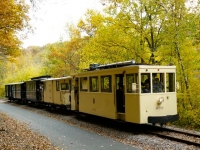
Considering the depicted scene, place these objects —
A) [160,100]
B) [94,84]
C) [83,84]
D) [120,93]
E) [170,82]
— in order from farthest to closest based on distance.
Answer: [83,84] < [94,84] < [120,93] < [170,82] < [160,100]

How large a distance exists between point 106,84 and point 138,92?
2439 mm

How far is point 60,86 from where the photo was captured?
65.8ft

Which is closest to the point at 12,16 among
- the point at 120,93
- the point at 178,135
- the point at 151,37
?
the point at 120,93

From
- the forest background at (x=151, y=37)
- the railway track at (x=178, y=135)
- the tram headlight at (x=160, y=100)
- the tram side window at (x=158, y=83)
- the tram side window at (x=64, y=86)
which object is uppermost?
the forest background at (x=151, y=37)

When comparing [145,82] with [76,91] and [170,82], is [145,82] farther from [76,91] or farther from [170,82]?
[76,91]

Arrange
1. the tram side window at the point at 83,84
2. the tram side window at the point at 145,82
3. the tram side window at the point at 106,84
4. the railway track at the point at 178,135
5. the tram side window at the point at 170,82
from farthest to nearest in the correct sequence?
the tram side window at the point at 83,84, the tram side window at the point at 106,84, the tram side window at the point at 170,82, the tram side window at the point at 145,82, the railway track at the point at 178,135

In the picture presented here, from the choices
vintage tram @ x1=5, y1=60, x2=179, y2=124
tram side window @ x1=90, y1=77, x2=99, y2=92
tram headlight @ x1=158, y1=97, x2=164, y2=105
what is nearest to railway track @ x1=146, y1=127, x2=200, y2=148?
vintage tram @ x1=5, y1=60, x2=179, y2=124

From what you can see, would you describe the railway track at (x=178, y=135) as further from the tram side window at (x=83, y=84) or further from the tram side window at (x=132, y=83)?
the tram side window at (x=83, y=84)

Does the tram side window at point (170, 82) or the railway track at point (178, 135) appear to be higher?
the tram side window at point (170, 82)

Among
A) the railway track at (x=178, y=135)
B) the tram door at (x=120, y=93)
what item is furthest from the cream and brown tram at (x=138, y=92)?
the railway track at (x=178, y=135)

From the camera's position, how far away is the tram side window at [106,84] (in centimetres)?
1209

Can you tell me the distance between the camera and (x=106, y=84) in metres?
12.4

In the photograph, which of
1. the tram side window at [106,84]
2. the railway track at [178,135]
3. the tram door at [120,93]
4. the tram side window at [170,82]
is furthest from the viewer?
the tram side window at [106,84]

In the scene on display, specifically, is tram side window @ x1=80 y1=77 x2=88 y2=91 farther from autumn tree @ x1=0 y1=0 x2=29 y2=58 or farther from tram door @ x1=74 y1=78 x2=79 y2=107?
autumn tree @ x1=0 y1=0 x2=29 y2=58
